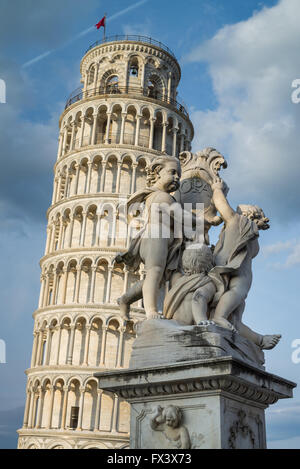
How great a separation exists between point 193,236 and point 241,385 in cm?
174

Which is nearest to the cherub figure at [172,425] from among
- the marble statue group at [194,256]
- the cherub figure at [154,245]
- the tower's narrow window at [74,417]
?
the marble statue group at [194,256]

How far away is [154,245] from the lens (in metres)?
5.43

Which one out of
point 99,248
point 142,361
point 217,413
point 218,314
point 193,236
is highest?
point 99,248

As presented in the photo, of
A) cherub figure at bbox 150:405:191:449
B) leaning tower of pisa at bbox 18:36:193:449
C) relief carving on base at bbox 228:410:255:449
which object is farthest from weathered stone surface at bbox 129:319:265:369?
leaning tower of pisa at bbox 18:36:193:449

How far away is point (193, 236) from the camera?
5.71 meters

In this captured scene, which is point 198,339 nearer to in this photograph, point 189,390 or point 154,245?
point 189,390

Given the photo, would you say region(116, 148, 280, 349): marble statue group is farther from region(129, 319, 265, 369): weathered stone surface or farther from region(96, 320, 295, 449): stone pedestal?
region(96, 320, 295, 449): stone pedestal

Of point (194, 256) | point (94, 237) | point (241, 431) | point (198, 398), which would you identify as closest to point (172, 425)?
point (198, 398)

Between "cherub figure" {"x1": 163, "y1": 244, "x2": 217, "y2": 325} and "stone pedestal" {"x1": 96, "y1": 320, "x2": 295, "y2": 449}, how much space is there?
254 mm

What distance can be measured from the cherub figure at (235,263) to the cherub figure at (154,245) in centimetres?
50
